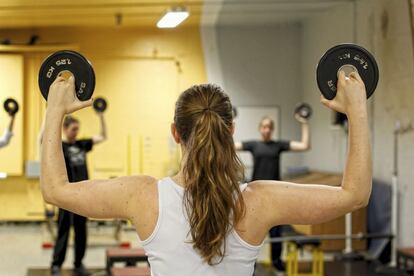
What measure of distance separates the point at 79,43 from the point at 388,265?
4.47m

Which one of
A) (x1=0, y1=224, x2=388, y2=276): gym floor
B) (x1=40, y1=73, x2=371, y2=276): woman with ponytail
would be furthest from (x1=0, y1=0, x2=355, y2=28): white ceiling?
(x1=40, y1=73, x2=371, y2=276): woman with ponytail

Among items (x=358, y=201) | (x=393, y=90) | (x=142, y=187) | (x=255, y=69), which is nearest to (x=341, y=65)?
(x=358, y=201)

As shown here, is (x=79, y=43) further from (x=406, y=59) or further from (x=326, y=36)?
(x=406, y=59)

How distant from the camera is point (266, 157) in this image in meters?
5.30

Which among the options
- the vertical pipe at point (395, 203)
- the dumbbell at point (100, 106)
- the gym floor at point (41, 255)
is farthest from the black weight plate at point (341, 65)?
the vertical pipe at point (395, 203)

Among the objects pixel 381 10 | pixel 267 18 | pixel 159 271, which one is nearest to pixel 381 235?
pixel 381 10

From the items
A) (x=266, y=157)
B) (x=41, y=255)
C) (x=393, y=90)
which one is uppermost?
(x=393, y=90)

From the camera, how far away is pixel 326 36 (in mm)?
7344

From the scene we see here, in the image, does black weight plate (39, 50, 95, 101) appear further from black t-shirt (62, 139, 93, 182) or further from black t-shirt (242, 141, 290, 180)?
black t-shirt (242, 141, 290, 180)

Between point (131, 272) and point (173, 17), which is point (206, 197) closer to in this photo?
point (131, 272)

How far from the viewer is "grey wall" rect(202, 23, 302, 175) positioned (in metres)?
8.18

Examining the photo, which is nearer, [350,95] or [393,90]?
[350,95]

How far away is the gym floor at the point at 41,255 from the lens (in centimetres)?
521

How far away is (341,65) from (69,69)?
496 millimetres
